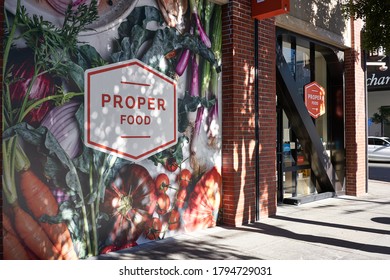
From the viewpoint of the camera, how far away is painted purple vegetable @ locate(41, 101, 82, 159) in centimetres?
493

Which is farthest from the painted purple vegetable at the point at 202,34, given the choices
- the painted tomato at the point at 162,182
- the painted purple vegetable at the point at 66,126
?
the painted purple vegetable at the point at 66,126

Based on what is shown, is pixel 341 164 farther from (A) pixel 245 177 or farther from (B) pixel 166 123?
(B) pixel 166 123

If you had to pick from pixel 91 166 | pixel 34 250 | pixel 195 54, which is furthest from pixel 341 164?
pixel 34 250

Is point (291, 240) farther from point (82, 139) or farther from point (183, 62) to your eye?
A: point (82, 139)

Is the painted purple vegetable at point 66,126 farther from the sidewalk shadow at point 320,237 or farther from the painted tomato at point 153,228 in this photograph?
the sidewalk shadow at point 320,237

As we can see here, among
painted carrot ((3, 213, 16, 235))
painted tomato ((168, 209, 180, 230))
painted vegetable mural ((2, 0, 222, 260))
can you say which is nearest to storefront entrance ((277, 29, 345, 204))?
painted vegetable mural ((2, 0, 222, 260))

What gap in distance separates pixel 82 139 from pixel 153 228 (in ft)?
5.63

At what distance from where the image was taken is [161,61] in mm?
6156

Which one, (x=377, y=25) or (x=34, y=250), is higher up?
(x=377, y=25)

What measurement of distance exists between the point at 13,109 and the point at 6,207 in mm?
1066

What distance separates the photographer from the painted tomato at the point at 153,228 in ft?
19.6

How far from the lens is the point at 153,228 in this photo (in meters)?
6.04

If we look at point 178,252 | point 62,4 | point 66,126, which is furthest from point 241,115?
point 62,4

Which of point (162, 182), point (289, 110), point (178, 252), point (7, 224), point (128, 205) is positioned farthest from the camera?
point (289, 110)
